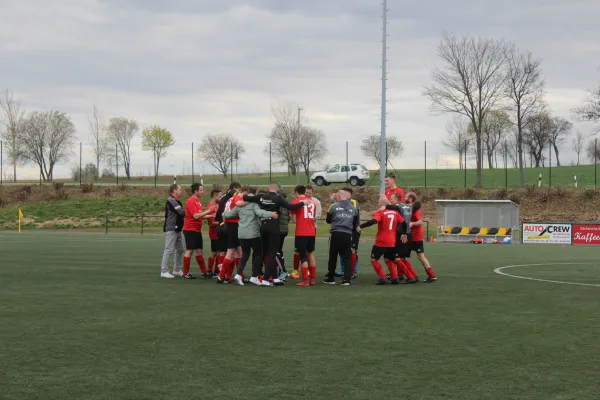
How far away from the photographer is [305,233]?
524 inches

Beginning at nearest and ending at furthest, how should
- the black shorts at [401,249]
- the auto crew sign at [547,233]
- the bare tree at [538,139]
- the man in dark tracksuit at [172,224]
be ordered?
the black shorts at [401,249], the man in dark tracksuit at [172,224], the auto crew sign at [547,233], the bare tree at [538,139]

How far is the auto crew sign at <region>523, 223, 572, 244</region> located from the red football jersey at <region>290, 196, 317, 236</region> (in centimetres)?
2145

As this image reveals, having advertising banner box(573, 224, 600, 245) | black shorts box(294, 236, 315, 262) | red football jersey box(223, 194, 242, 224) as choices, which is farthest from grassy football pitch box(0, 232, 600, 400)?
advertising banner box(573, 224, 600, 245)

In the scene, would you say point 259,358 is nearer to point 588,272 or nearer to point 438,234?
point 588,272

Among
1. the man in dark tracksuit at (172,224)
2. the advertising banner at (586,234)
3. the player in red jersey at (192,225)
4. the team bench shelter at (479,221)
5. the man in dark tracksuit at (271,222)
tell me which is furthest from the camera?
the team bench shelter at (479,221)

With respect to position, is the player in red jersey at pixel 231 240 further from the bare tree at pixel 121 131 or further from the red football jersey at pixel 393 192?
the bare tree at pixel 121 131

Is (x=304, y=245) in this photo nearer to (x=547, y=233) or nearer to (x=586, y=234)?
(x=547, y=233)

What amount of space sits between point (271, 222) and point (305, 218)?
71 cm

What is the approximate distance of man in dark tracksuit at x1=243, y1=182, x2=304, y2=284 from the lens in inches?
508

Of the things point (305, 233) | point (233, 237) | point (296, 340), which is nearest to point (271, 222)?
point (305, 233)

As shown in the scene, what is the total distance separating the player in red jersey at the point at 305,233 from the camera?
13.3 m

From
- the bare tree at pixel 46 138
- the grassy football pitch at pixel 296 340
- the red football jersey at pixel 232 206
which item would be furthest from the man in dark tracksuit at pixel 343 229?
the bare tree at pixel 46 138

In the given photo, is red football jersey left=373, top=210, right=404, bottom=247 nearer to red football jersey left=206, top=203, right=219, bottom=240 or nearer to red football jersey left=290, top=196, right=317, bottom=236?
red football jersey left=290, top=196, right=317, bottom=236

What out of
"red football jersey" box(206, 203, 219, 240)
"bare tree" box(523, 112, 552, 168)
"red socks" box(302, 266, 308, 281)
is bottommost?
"red socks" box(302, 266, 308, 281)
